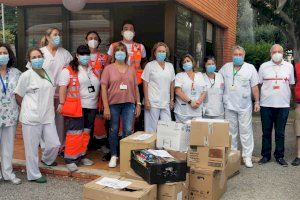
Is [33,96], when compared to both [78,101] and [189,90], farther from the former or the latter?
[189,90]

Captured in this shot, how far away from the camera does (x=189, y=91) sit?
603 cm

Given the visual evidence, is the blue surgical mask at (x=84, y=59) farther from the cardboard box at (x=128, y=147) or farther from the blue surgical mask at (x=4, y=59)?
the cardboard box at (x=128, y=147)

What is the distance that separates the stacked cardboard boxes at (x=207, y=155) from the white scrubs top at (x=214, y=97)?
157 cm

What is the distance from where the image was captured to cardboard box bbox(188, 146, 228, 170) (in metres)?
4.59

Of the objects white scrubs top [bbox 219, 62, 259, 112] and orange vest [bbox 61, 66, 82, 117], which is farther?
white scrubs top [bbox 219, 62, 259, 112]

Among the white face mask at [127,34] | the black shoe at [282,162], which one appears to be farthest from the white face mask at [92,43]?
the black shoe at [282,162]

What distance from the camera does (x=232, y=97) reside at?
6242 mm

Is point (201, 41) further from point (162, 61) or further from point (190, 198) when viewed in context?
point (190, 198)

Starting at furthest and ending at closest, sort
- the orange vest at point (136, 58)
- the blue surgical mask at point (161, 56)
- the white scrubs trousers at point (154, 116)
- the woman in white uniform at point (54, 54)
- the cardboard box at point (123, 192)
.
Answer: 1. the orange vest at point (136, 58)
2. the white scrubs trousers at point (154, 116)
3. the blue surgical mask at point (161, 56)
4. the woman in white uniform at point (54, 54)
5. the cardboard box at point (123, 192)

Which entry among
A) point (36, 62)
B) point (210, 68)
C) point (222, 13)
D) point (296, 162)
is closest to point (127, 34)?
point (210, 68)

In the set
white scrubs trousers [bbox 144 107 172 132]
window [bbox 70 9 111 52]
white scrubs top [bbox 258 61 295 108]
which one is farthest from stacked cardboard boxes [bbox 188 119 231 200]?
window [bbox 70 9 111 52]

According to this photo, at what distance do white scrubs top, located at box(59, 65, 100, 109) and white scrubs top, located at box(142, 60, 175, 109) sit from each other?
0.73 metres

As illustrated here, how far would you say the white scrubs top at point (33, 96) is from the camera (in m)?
5.07

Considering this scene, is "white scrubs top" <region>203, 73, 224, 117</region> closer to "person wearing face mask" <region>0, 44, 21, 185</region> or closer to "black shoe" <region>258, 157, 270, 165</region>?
"black shoe" <region>258, 157, 270, 165</region>
